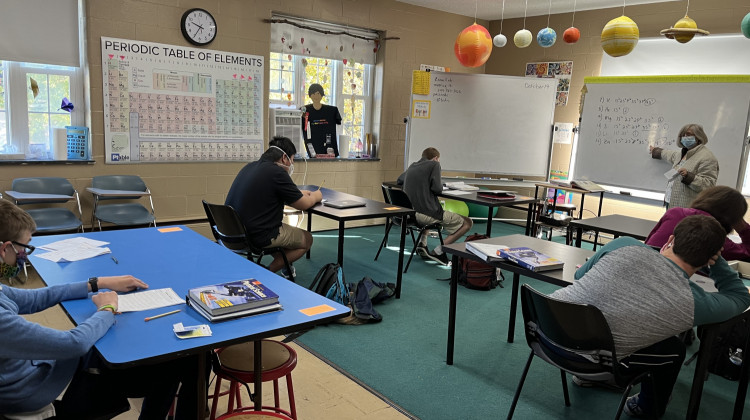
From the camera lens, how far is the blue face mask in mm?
4512

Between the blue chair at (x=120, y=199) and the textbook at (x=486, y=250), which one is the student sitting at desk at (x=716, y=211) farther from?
the blue chair at (x=120, y=199)

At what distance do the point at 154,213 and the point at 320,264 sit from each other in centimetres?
164

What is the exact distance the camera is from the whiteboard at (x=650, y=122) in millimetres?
5152

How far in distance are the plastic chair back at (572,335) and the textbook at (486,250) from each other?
44 centimetres

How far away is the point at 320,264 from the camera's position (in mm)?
4934

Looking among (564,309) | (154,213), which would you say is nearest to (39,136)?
(154,213)

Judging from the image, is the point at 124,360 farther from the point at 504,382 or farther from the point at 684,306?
the point at 504,382

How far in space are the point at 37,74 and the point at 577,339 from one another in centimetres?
463

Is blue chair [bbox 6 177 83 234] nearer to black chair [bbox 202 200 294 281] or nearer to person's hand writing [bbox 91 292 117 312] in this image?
black chair [bbox 202 200 294 281]

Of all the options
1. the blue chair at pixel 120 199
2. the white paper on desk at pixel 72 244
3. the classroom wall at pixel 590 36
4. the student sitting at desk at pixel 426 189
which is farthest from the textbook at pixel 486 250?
the classroom wall at pixel 590 36

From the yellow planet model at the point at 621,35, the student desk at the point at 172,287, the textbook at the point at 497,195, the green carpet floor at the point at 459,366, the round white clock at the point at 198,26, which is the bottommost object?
the green carpet floor at the point at 459,366

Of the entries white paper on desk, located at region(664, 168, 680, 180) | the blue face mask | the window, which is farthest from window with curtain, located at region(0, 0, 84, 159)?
the blue face mask

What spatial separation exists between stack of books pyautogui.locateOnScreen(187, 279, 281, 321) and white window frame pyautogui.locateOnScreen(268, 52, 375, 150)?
13.8 feet

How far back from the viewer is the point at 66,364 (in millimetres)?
1636
